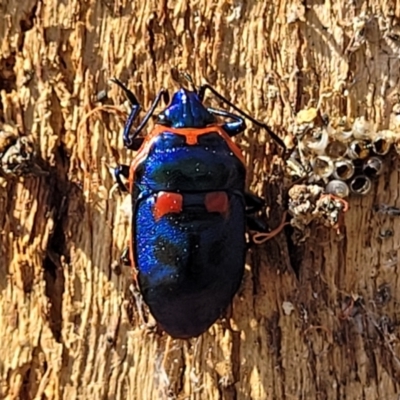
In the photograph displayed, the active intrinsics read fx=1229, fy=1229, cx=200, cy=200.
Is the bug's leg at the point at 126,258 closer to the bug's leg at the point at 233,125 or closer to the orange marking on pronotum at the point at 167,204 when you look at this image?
the orange marking on pronotum at the point at 167,204

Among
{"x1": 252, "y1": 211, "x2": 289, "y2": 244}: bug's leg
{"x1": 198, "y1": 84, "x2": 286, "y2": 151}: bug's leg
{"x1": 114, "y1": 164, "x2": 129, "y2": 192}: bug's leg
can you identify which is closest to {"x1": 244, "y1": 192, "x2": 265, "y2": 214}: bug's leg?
{"x1": 252, "y1": 211, "x2": 289, "y2": 244}: bug's leg

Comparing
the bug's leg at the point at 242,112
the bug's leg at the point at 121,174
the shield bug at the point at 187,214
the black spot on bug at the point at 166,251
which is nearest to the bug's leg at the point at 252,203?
the shield bug at the point at 187,214

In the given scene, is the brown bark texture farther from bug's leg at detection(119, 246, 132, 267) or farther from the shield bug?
the shield bug

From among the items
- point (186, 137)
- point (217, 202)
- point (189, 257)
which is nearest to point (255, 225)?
point (217, 202)

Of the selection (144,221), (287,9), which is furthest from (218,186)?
(287,9)

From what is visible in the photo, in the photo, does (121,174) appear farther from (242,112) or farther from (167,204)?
(242,112)
